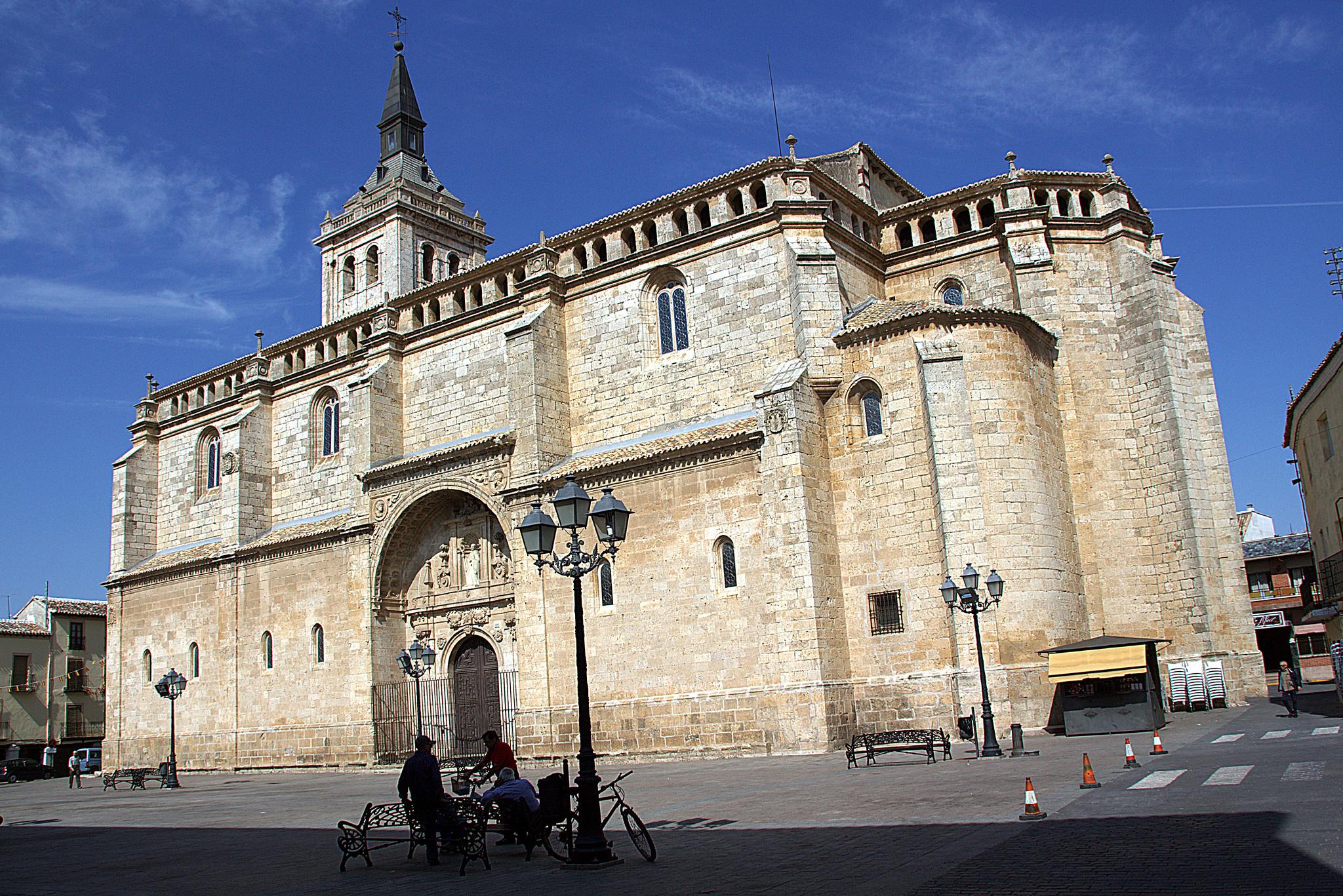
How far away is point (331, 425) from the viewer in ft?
120

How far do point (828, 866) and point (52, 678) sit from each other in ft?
182

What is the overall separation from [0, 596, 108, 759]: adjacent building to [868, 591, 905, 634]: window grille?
44038mm

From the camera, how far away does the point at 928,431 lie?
2419 cm

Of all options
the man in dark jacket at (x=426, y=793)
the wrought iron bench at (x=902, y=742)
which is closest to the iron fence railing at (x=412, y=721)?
the wrought iron bench at (x=902, y=742)

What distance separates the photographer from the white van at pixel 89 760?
153 ft

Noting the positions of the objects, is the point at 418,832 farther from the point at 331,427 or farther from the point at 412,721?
the point at 331,427

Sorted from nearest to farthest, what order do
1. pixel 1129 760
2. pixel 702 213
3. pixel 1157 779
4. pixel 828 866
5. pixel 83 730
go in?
pixel 828 866
pixel 1157 779
pixel 1129 760
pixel 702 213
pixel 83 730

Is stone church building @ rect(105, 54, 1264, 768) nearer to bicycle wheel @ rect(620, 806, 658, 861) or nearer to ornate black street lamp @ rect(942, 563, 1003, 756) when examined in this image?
ornate black street lamp @ rect(942, 563, 1003, 756)

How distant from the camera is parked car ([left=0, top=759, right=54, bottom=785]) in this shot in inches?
1784

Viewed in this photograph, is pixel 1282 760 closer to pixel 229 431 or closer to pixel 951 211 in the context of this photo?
pixel 951 211

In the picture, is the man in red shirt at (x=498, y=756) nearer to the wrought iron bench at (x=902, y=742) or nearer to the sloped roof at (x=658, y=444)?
the wrought iron bench at (x=902, y=742)

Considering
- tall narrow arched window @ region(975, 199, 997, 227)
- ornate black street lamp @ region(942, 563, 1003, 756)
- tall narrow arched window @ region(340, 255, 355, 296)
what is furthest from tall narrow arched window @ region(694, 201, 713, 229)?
tall narrow arched window @ region(340, 255, 355, 296)

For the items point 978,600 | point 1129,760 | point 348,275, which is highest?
point 348,275

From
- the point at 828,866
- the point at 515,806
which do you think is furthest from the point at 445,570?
the point at 828,866
